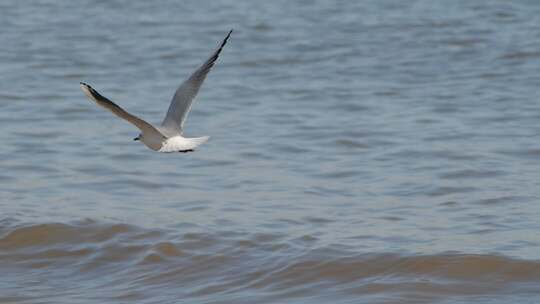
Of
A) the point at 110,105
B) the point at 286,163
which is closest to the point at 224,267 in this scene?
the point at 110,105

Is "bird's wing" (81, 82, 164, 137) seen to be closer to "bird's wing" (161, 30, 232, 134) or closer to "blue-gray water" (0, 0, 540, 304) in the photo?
"bird's wing" (161, 30, 232, 134)

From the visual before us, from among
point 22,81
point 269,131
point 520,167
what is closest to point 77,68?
point 22,81

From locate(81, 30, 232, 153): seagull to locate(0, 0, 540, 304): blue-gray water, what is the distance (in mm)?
832

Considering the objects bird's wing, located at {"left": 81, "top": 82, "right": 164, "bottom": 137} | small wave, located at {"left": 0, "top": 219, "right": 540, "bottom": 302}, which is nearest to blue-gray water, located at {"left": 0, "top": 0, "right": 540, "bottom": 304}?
small wave, located at {"left": 0, "top": 219, "right": 540, "bottom": 302}

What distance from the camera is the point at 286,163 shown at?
9.27m

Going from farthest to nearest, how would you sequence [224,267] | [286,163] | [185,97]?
1. [286,163]
2. [185,97]
3. [224,267]

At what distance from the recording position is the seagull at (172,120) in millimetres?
5965

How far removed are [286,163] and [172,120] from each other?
2.34 meters

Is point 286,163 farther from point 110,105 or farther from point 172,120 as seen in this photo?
point 110,105

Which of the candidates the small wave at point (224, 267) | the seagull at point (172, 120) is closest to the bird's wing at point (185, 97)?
the seagull at point (172, 120)

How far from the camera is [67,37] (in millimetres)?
15227

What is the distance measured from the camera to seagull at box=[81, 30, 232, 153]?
5965 millimetres

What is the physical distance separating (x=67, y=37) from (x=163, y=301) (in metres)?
9.42

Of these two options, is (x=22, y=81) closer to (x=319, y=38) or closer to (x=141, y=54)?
(x=141, y=54)
